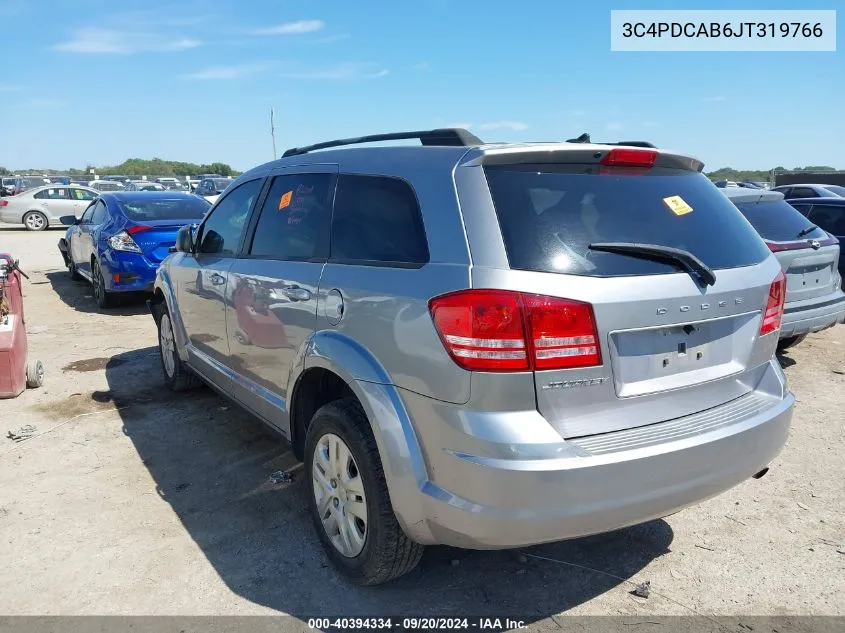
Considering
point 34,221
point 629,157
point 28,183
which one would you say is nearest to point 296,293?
point 629,157

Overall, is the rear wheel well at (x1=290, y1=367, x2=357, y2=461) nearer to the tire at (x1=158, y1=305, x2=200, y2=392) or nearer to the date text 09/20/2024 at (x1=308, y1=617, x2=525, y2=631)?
the date text 09/20/2024 at (x1=308, y1=617, x2=525, y2=631)

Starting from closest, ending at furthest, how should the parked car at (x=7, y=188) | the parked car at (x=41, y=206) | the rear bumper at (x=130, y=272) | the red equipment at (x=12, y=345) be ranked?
the red equipment at (x=12, y=345)
the rear bumper at (x=130, y=272)
the parked car at (x=41, y=206)
the parked car at (x=7, y=188)

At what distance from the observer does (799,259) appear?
574 centimetres

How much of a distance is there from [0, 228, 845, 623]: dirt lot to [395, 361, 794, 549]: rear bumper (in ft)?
2.04

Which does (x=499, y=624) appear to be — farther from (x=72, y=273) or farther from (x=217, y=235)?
(x=72, y=273)

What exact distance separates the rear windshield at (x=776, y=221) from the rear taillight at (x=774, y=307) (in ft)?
10.5

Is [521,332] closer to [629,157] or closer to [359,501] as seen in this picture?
[629,157]

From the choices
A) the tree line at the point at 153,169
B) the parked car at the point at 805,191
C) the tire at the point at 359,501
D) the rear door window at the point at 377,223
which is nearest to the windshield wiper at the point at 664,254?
the rear door window at the point at 377,223

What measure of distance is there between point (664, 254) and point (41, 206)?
26.3 metres

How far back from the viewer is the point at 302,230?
3412 millimetres

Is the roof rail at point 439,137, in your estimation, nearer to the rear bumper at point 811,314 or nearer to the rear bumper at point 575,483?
the rear bumper at point 575,483

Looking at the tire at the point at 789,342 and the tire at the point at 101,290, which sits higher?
the tire at the point at 101,290

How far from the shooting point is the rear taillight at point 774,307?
285 centimetres

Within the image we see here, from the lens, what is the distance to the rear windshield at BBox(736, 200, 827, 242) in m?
5.86
